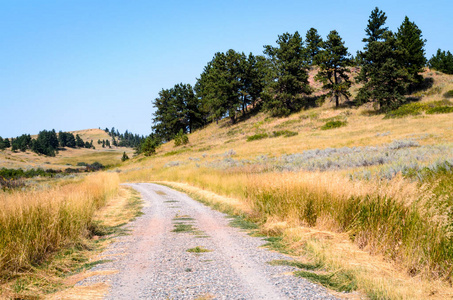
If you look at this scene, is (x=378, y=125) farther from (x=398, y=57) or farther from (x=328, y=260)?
(x=328, y=260)

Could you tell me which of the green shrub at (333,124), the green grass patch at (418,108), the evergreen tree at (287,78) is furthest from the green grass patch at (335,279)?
the evergreen tree at (287,78)

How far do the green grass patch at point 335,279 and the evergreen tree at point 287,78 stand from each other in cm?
6333

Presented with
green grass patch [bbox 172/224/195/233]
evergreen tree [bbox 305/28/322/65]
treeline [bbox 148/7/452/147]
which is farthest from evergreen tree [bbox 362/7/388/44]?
green grass patch [bbox 172/224/195/233]

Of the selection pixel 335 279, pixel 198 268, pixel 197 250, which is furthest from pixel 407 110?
pixel 198 268

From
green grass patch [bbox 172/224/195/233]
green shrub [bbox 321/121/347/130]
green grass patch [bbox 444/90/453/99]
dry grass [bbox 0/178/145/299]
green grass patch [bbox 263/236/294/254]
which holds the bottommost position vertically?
green grass patch [bbox 263/236/294/254]

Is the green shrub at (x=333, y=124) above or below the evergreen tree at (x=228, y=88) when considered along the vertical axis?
below

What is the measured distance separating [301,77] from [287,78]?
3.77m

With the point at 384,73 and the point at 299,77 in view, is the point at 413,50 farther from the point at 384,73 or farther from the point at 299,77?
the point at 299,77

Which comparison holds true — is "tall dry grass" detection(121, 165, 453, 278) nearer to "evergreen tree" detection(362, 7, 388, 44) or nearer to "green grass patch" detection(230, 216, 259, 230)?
"green grass patch" detection(230, 216, 259, 230)

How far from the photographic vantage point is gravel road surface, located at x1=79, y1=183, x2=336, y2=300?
4320 millimetres

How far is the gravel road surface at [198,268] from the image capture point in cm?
432

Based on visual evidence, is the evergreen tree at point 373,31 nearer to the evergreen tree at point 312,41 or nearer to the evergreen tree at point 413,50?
the evergreen tree at point 413,50

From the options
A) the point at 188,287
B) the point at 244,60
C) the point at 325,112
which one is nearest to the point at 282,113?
the point at 325,112

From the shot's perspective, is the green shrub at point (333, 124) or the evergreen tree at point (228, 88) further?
the evergreen tree at point (228, 88)
